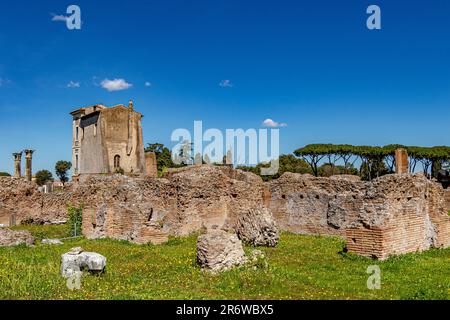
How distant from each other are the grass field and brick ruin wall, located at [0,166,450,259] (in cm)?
64

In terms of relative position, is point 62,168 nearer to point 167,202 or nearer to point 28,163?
point 28,163

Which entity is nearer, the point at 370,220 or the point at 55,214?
the point at 370,220

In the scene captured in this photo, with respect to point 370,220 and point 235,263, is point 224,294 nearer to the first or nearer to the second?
point 235,263

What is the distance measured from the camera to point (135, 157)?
46562 millimetres

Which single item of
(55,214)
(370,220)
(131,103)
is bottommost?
(55,214)

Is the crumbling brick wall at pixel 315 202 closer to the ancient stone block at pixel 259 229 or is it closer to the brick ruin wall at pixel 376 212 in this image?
the brick ruin wall at pixel 376 212

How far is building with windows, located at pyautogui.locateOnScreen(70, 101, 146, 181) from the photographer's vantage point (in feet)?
147

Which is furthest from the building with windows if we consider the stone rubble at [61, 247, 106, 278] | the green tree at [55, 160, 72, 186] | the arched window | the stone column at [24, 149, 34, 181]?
the stone rubble at [61, 247, 106, 278]

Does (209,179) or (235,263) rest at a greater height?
(209,179)

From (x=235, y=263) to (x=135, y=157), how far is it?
3932 cm

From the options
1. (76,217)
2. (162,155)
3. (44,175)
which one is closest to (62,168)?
(44,175)

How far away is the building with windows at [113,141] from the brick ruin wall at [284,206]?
2842 centimetres

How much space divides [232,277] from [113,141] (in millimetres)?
39368
